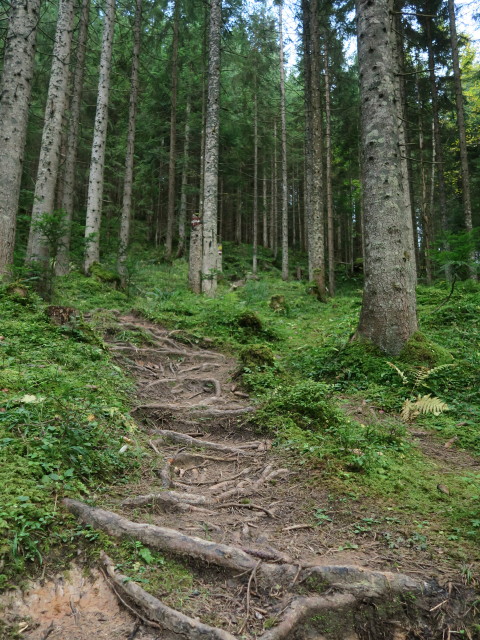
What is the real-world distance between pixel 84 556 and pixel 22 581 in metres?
0.34

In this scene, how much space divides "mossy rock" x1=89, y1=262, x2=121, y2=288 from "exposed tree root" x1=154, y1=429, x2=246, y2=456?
946 cm

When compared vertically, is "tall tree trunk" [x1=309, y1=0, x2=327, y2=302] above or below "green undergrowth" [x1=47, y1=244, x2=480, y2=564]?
above

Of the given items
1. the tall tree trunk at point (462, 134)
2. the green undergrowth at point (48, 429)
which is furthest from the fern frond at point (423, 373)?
the tall tree trunk at point (462, 134)

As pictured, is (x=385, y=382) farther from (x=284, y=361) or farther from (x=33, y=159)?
(x=33, y=159)

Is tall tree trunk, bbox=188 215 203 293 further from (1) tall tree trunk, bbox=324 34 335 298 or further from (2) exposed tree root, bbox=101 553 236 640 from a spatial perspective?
(2) exposed tree root, bbox=101 553 236 640

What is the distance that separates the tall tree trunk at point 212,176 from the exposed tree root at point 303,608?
1101 cm

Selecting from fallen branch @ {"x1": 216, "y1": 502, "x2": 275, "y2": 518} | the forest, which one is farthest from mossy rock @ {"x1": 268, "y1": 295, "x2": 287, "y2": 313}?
fallen branch @ {"x1": 216, "y1": 502, "x2": 275, "y2": 518}

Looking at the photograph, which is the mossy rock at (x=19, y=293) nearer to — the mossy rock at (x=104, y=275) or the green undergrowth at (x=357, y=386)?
the green undergrowth at (x=357, y=386)

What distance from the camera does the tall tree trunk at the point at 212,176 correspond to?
12742 mm

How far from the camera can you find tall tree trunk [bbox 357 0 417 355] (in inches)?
240

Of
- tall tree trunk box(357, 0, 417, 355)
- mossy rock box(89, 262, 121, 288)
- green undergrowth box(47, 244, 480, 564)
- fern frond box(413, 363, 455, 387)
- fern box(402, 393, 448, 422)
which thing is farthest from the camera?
mossy rock box(89, 262, 121, 288)

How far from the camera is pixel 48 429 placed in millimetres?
3186

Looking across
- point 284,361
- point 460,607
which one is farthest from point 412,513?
point 284,361

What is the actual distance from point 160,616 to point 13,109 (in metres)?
9.20
